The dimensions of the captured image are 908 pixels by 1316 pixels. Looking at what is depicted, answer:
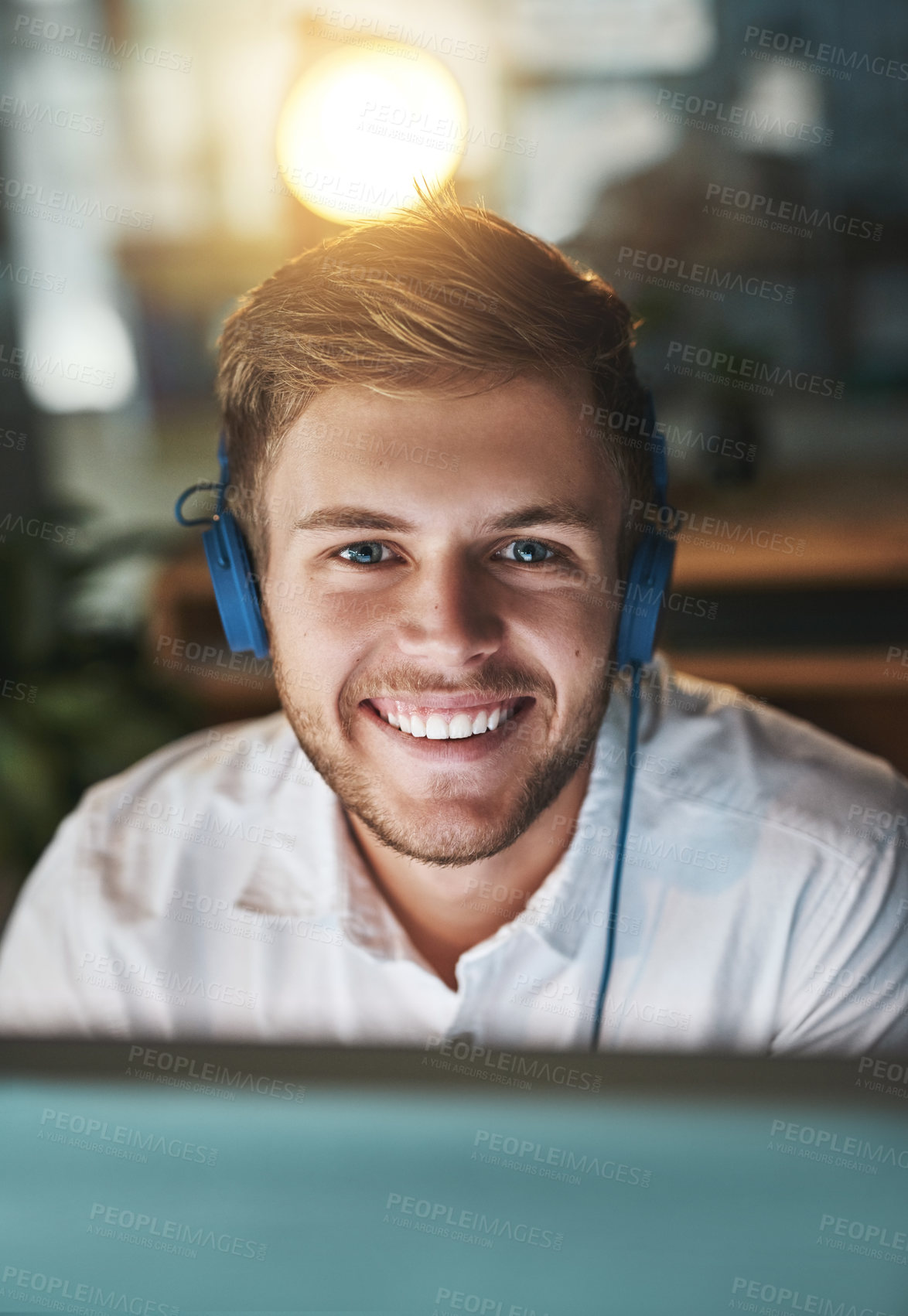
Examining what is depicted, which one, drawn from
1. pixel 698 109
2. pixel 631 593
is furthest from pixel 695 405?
pixel 631 593

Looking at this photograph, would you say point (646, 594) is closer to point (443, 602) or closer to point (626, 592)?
point (626, 592)

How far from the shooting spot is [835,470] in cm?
270

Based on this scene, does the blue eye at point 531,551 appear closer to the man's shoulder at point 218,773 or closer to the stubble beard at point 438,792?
the stubble beard at point 438,792

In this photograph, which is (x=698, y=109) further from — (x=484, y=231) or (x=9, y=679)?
(x=484, y=231)

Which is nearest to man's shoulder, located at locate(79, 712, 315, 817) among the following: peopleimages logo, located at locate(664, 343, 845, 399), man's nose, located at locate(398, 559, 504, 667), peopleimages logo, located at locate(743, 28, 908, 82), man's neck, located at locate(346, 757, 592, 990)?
man's neck, located at locate(346, 757, 592, 990)

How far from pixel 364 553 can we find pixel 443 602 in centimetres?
7

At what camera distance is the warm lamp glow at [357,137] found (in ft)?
2.60

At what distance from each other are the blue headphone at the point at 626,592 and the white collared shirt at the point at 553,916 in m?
0.01

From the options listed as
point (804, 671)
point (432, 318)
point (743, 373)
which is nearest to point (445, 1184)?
point (432, 318)

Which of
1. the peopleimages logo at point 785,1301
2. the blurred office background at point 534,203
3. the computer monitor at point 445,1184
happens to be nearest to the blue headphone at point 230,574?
the computer monitor at point 445,1184

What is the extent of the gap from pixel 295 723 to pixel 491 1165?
1.37 ft

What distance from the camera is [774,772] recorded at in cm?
84

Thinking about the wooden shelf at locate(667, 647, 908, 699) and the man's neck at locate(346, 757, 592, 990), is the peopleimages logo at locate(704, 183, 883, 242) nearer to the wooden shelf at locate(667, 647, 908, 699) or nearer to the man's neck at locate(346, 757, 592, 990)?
the wooden shelf at locate(667, 647, 908, 699)

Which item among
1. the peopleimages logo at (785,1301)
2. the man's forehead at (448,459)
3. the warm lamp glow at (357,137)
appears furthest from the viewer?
the warm lamp glow at (357,137)
